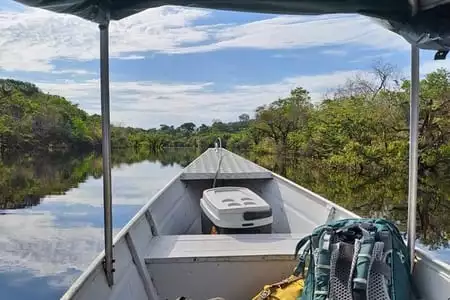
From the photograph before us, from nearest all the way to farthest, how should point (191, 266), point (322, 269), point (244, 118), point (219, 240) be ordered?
point (322, 269), point (191, 266), point (219, 240), point (244, 118)

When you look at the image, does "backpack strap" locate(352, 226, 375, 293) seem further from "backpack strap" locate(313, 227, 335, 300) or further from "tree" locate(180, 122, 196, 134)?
"tree" locate(180, 122, 196, 134)

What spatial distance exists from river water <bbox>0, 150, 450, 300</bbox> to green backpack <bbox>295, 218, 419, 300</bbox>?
0.82 m

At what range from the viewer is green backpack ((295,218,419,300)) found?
1.41 meters

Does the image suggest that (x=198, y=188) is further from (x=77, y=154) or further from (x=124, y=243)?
(x=77, y=154)

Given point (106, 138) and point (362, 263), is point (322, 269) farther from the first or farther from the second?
point (106, 138)

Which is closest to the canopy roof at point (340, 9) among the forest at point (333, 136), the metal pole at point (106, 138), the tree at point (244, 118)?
the metal pole at point (106, 138)

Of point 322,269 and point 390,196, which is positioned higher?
point 322,269

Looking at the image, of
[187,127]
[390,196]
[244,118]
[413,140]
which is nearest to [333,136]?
[390,196]

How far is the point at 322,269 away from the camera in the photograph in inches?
58.1

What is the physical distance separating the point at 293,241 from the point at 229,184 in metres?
2.05

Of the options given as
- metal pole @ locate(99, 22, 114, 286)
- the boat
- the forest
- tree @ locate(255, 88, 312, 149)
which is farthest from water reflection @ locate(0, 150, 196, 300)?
tree @ locate(255, 88, 312, 149)

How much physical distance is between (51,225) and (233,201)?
27.7 ft

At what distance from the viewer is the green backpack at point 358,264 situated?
4.63ft

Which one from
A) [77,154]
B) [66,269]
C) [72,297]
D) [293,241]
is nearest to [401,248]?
[293,241]
